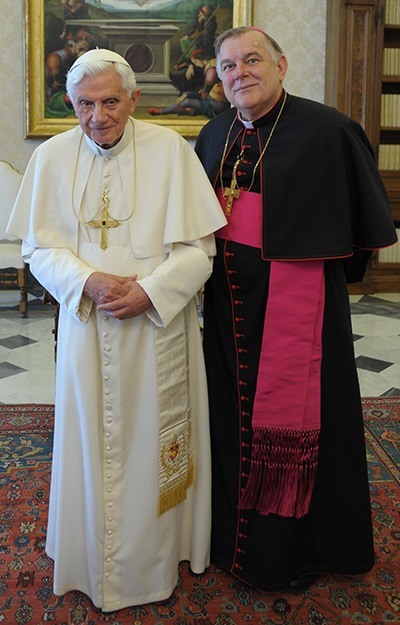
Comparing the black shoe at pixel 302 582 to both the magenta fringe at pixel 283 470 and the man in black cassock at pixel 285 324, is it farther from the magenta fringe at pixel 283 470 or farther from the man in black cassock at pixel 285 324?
the magenta fringe at pixel 283 470

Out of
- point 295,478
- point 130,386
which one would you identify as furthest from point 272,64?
point 295,478

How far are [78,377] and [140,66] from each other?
546 centimetres

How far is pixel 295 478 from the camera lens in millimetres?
2293

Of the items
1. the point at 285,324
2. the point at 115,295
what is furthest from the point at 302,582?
the point at 115,295

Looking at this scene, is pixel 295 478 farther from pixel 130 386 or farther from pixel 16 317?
pixel 16 317

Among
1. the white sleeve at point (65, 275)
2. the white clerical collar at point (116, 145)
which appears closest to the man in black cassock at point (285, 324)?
the white clerical collar at point (116, 145)

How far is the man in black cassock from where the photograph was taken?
86.7 inches

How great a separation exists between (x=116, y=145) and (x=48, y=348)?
351 centimetres

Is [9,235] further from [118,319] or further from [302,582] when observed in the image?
[302,582]

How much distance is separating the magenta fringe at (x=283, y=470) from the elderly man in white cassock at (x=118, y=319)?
0.89ft

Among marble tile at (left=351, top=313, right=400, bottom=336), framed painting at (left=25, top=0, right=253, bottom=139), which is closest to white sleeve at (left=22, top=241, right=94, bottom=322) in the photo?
marble tile at (left=351, top=313, right=400, bottom=336)

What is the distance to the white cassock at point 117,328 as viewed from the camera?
2.13m

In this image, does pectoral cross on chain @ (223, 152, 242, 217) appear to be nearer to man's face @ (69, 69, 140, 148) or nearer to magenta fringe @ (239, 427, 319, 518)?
man's face @ (69, 69, 140, 148)

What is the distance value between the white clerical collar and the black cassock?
0.38 meters
